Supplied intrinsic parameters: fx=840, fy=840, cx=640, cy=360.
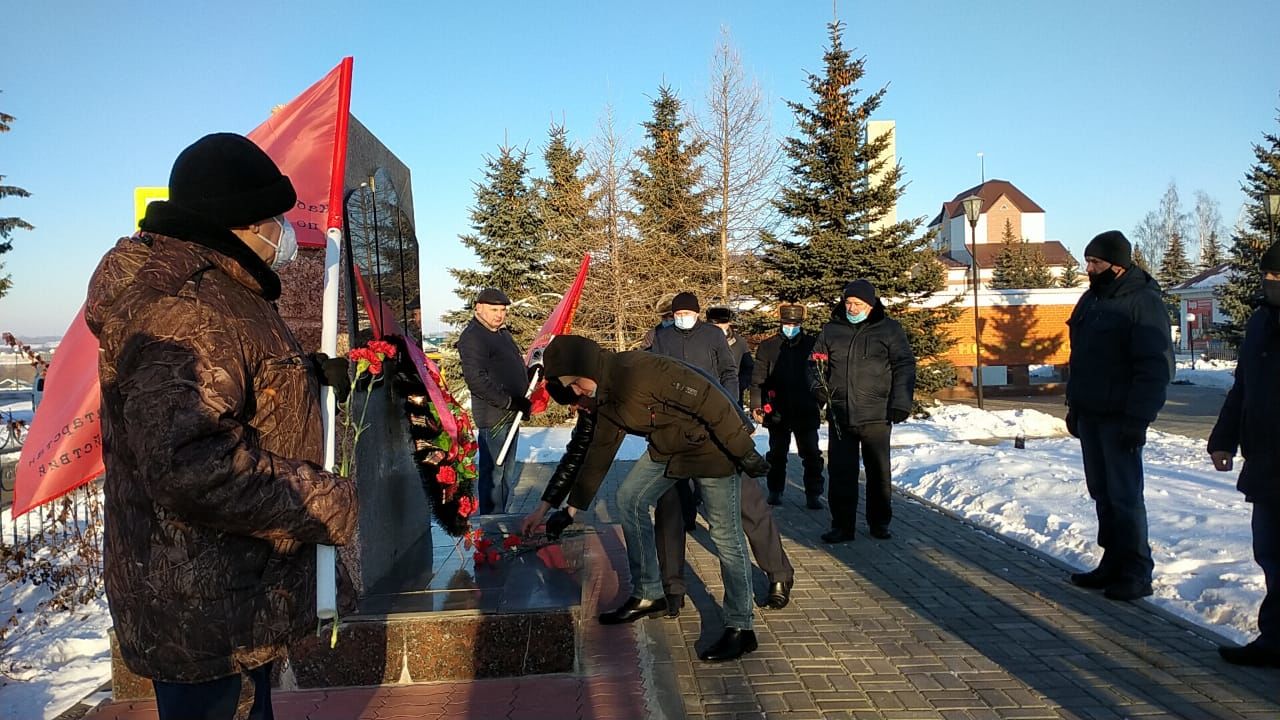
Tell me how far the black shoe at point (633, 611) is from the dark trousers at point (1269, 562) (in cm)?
295

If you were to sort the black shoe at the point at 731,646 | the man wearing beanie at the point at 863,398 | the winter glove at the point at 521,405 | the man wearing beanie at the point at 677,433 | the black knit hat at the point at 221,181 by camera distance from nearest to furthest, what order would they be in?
the black knit hat at the point at 221,181, the man wearing beanie at the point at 677,433, the black shoe at the point at 731,646, the winter glove at the point at 521,405, the man wearing beanie at the point at 863,398

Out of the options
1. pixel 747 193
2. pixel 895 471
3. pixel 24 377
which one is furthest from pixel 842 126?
pixel 24 377

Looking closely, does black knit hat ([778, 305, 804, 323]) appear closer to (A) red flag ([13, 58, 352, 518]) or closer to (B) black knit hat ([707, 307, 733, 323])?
(B) black knit hat ([707, 307, 733, 323])

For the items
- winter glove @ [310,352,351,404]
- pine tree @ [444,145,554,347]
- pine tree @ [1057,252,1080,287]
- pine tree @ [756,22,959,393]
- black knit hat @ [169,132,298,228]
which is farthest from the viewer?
pine tree @ [1057,252,1080,287]

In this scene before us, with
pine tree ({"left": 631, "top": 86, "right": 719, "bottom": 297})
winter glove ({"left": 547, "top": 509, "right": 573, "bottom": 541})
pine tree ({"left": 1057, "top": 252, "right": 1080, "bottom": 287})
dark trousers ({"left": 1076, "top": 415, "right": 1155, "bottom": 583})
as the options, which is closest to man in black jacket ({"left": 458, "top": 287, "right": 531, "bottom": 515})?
winter glove ({"left": 547, "top": 509, "right": 573, "bottom": 541})

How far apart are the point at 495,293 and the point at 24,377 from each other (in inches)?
2044

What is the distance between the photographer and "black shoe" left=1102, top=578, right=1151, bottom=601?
4.97 m

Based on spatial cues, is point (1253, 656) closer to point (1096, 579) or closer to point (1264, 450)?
point (1264, 450)

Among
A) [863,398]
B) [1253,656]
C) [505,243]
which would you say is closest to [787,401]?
[863,398]

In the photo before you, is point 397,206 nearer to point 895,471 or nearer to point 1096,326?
point 1096,326

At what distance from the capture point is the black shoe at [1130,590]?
497 cm

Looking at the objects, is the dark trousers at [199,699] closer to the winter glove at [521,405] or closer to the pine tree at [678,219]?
the winter glove at [521,405]

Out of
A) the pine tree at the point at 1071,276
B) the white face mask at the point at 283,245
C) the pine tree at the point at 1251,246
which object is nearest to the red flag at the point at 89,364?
the white face mask at the point at 283,245

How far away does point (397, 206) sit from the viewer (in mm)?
5395
